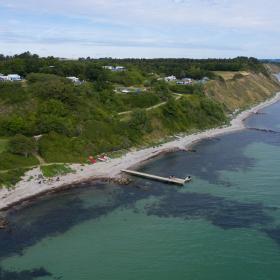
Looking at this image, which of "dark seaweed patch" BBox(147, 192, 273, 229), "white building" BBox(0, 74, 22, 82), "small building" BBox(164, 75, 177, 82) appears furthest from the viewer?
"small building" BBox(164, 75, 177, 82)

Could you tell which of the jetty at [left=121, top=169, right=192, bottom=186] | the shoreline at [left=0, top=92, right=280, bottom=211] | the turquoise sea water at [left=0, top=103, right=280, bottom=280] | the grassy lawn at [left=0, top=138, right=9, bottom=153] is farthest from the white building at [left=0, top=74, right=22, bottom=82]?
the turquoise sea water at [left=0, top=103, right=280, bottom=280]

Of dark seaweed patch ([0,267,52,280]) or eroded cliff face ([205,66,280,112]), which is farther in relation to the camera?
eroded cliff face ([205,66,280,112])

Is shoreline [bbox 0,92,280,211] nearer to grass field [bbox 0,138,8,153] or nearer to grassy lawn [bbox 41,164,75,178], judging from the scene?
grassy lawn [bbox 41,164,75,178]

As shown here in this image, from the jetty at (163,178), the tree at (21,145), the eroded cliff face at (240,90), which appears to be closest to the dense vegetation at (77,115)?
the tree at (21,145)

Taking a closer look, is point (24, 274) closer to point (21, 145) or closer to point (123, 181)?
point (123, 181)

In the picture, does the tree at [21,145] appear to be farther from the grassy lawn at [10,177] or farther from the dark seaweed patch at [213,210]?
the dark seaweed patch at [213,210]
